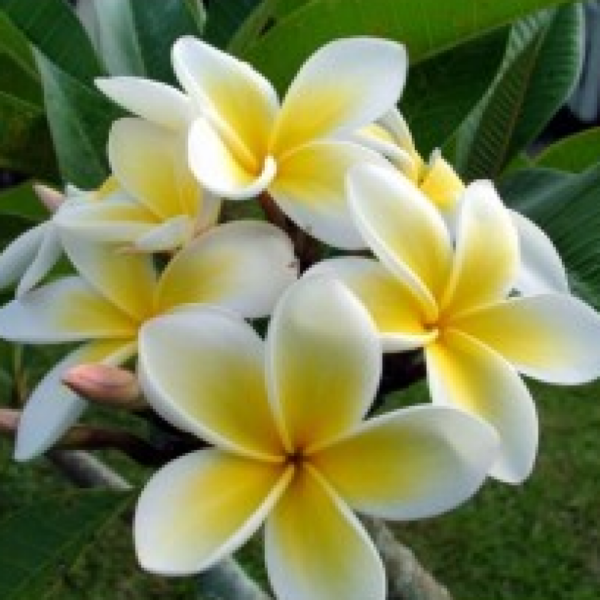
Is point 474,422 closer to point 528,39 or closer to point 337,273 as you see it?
point 337,273

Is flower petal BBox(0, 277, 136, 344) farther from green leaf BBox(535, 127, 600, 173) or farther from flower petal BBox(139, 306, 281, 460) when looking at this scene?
green leaf BBox(535, 127, 600, 173)

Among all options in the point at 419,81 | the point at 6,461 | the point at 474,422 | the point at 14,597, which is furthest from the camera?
the point at 6,461

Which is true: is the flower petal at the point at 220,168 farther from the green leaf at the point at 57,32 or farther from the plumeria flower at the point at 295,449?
the green leaf at the point at 57,32

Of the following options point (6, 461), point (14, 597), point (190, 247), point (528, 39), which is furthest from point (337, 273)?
point (6, 461)

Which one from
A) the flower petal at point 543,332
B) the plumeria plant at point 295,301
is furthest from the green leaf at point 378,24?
the flower petal at point 543,332

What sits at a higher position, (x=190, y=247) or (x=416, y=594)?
(x=190, y=247)

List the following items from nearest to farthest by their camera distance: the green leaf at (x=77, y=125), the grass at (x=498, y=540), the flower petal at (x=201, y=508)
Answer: the flower petal at (x=201, y=508), the green leaf at (x=77, y=125), the grass at (x=498, y=540)
